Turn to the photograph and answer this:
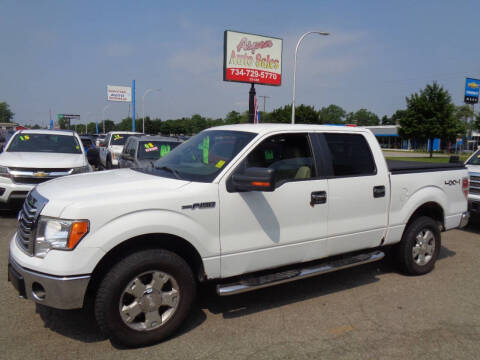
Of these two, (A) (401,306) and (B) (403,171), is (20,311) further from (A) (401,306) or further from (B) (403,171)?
(B) (403,171)

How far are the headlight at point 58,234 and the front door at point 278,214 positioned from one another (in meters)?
1.18

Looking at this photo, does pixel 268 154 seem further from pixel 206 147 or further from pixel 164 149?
pixel 164 149

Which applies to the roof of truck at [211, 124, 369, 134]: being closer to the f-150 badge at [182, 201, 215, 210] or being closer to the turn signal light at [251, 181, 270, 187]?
the turn signal light at [251, 181, 270, 187]

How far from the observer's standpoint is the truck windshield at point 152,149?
34.5 feet

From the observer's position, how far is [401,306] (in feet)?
13.5

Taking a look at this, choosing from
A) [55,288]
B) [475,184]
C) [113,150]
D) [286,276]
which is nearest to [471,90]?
[475,184]

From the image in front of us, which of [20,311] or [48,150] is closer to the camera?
[20,311]

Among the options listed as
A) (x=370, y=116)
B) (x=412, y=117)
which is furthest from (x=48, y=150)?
(x=370, y=116)

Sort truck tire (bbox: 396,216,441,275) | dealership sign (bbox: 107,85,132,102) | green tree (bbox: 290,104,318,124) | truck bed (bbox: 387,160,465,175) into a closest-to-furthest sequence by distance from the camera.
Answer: truck bed (bbox: 387,160,465,175) < truck tire (bbox: 396,216,441,275) < green tree (bbox: 290,104,318,124) < dealership sign (bbox: 107,85,132,102)

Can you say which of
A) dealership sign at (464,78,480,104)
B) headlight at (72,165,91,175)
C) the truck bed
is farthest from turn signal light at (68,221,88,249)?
dealership sign at (464,78,480,104)

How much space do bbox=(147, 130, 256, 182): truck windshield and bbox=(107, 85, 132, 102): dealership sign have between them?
2414 inches

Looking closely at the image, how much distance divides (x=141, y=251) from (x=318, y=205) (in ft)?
6.07

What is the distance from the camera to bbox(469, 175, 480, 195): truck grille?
7.42m

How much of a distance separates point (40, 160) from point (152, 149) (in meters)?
3.35
